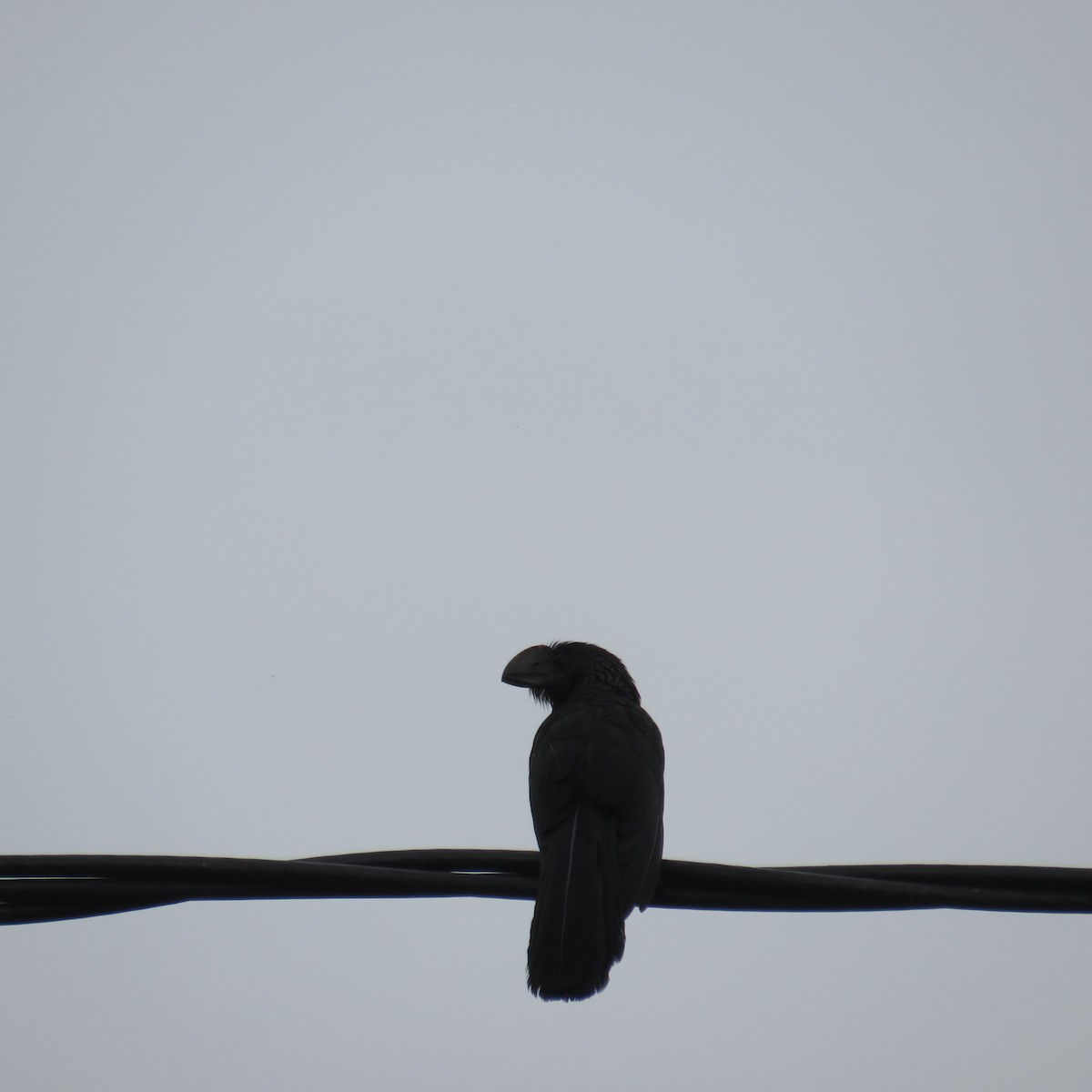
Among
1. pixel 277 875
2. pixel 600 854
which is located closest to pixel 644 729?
pixel 600 854

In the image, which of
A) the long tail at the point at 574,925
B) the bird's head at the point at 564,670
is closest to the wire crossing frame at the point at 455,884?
the long tail at the point at 574,925

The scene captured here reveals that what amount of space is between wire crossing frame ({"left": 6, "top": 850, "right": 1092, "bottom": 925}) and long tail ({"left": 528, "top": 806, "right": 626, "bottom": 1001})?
0.35 metres

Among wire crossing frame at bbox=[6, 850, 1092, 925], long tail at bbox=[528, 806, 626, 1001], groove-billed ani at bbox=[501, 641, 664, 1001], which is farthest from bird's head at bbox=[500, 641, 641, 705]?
wire crossing frame at bbox=[6, 850, 1092, 925]

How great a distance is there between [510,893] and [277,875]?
0.65m

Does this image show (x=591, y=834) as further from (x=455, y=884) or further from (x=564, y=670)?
(x=564, y=670)

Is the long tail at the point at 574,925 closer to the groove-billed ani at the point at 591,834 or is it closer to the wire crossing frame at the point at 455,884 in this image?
the groove-billed ani at the point at 591,834

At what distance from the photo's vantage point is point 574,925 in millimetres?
3506

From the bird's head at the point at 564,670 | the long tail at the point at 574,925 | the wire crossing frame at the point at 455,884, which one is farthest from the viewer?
the bird's head at the point at 564,670

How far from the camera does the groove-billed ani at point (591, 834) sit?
11.3 ft

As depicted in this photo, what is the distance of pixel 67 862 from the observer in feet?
8.95

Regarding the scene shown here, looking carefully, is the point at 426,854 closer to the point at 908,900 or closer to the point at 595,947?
the point at 595,947

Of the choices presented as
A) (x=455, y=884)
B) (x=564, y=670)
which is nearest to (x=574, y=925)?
(x=455, y=884)

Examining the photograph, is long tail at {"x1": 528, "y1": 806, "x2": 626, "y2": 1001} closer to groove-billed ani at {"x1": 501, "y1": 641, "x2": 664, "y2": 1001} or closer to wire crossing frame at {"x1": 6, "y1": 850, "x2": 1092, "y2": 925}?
groove-billed ani at {"x1": 501, "y1": 641, "x2": 664, "y2": 1001}

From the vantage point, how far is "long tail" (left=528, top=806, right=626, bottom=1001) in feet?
11.2
